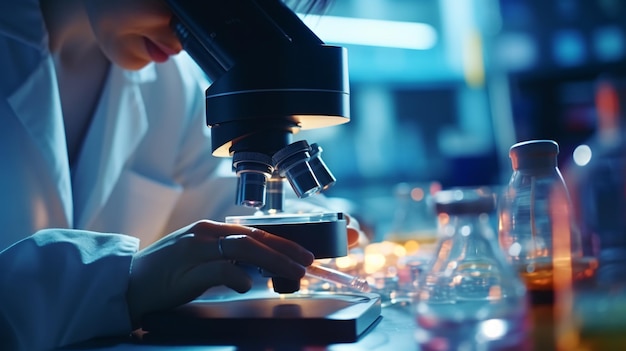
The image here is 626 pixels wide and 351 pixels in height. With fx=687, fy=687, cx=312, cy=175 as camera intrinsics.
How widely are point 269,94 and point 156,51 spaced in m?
0.49

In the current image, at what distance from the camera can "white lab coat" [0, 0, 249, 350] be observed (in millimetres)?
830

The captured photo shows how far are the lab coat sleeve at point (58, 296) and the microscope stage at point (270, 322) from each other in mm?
54

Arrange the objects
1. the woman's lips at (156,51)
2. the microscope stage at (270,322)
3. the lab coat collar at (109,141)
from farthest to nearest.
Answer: the lab coat collar at (109,141)
the woman's lips at (156,51)
the microscope stage at (270,322)

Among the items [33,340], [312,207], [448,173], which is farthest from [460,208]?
[448,173]

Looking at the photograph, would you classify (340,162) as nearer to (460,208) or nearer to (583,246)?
(583,246)

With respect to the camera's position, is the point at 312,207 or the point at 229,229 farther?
the point at 312,207

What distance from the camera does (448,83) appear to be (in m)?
3.96

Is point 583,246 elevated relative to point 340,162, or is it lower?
lower

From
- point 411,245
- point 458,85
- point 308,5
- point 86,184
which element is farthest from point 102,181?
point 458,85

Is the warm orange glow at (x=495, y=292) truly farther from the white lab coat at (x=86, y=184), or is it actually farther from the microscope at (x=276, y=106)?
the white lab coat at (x=86, y=184)

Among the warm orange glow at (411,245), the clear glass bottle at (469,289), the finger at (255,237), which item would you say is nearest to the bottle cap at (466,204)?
the clear glass bottle at (469,289)

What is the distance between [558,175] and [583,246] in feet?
0.41

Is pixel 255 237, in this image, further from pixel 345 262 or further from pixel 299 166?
pixel 345 262

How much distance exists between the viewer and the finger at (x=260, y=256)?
793 millimetres
